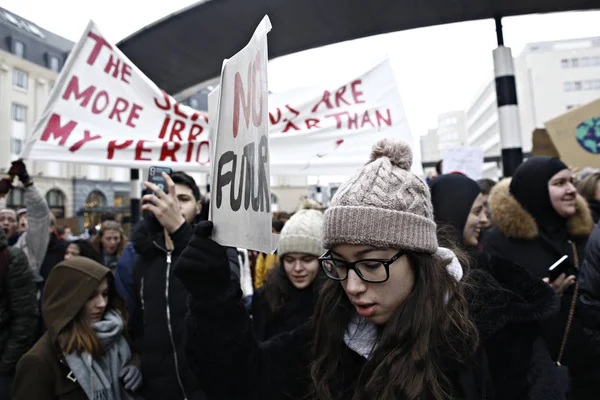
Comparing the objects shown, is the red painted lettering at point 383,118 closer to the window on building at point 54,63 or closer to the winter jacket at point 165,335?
the winter jacket at point 165,335

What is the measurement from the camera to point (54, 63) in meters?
29.6

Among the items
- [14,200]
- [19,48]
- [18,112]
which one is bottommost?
[14,200]

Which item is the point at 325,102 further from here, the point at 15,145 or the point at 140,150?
the point at 15,145

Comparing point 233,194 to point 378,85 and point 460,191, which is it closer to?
point 460,191

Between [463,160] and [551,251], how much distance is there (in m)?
2.40

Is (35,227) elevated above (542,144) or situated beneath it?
situated beneath

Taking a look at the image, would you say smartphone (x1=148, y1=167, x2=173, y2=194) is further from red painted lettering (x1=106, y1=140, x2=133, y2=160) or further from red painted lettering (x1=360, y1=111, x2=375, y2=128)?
red painted lettering (x1=360, y1=111, x2=375, y2=128)

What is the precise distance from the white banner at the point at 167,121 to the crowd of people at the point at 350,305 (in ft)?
1.76

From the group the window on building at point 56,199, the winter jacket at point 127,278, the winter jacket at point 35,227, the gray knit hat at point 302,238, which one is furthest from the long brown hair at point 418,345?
the window on building at point 56,199

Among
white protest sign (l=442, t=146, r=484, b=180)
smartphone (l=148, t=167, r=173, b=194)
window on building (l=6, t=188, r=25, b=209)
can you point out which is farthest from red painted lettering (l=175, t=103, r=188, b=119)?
window on building (l=6, t=188, r=25, b=209)

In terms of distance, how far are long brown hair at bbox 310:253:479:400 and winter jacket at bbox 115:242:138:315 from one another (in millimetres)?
1538

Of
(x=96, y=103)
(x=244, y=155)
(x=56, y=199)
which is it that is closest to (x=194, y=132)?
(x=96, y=103)

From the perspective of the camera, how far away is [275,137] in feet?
11.9

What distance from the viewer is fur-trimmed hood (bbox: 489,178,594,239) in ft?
8.53
